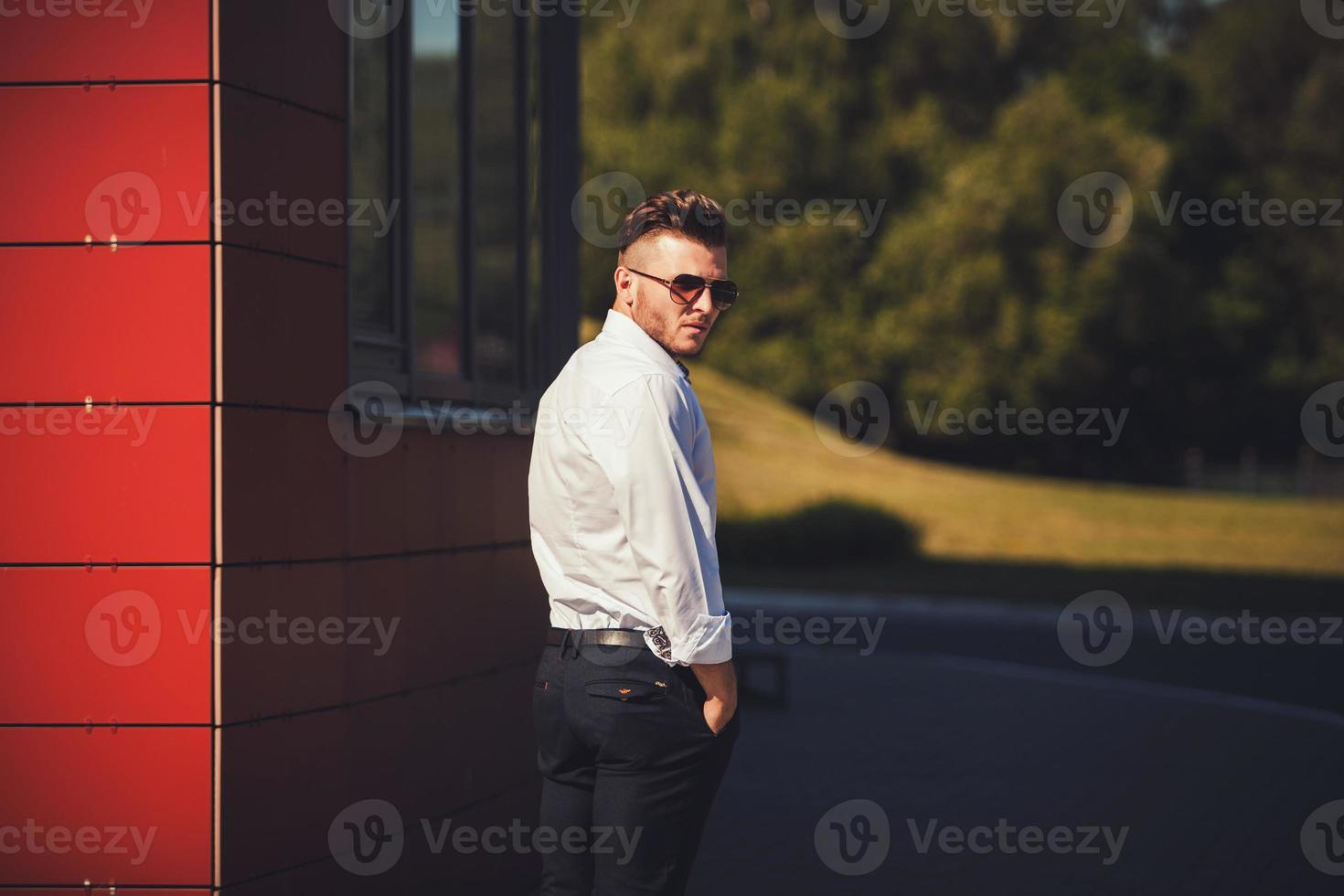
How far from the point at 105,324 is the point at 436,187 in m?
2.09

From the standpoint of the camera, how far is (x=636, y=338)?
367cm

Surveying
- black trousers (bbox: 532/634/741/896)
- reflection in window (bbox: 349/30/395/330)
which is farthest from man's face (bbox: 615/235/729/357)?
reflection in window (bbox: 349/30/395/330)

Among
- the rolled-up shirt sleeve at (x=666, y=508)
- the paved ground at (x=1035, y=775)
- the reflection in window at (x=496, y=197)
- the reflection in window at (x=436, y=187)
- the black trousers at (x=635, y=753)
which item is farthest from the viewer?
the paved ground at (x=1035, y=775)

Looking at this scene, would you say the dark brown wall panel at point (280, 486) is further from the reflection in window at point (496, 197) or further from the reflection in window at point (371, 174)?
the reflection in window at point (496, 197)

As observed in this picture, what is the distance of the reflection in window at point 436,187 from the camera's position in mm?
6031

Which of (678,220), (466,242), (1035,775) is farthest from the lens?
(1035,775)

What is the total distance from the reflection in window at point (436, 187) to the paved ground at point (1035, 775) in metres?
2.53

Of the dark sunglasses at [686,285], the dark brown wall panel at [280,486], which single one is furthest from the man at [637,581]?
the dark brown wall panel at [280,486]

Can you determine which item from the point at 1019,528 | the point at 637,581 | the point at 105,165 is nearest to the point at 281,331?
the point at 105,165

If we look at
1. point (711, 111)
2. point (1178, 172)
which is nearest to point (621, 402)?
point (711, 111)

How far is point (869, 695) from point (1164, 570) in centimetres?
1291

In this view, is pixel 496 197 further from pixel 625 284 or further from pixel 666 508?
pixel 666 508

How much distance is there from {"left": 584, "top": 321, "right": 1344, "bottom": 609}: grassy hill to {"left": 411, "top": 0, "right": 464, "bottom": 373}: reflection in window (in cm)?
1502

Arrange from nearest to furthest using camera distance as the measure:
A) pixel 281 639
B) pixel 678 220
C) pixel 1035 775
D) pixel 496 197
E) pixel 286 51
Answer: pixel 678 220, pixel 281 639, pixel 286 51, pixel 496 197, pixel 1035 775
